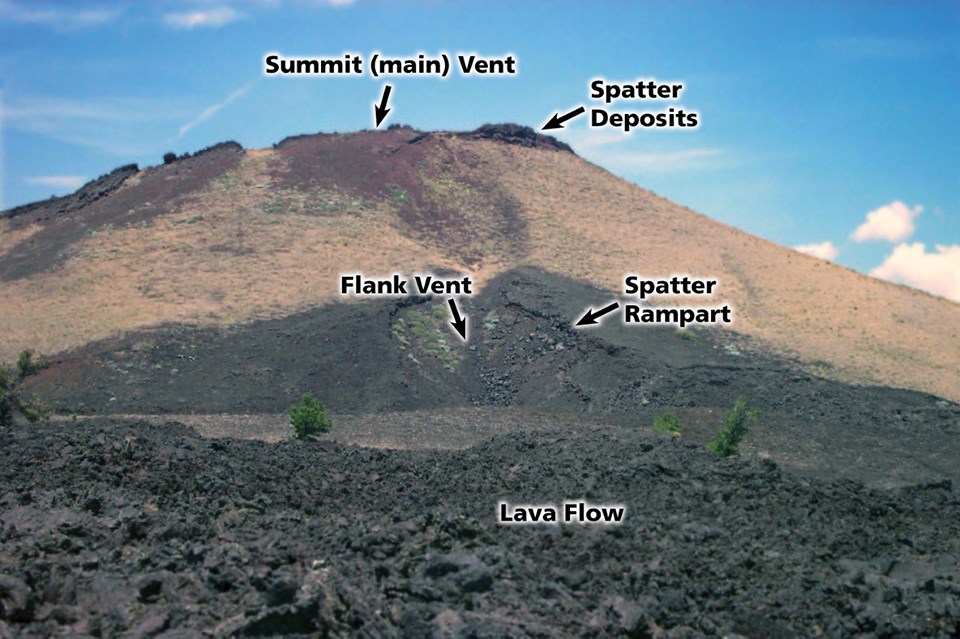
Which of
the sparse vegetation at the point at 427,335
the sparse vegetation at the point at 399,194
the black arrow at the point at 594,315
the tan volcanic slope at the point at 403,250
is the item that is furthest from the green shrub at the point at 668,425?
the sparse vegetation at the point at 399,194

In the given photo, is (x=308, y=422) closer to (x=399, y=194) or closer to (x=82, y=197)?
(x=399, y=194)

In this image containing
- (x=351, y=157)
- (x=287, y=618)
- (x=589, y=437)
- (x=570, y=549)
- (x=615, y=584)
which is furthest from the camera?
(x=351, y=157)

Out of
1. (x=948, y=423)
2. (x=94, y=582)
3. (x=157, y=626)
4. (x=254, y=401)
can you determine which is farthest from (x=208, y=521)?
(x=948, y=423)

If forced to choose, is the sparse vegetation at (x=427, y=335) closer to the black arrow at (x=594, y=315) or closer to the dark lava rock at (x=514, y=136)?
the black arrow at (x=594, y=315)

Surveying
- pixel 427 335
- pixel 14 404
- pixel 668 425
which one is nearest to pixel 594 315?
pixel 427 335

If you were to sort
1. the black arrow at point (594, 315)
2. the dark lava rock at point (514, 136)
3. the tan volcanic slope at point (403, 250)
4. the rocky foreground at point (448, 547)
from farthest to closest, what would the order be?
the dark lava rock at point (514, 136) < the tan volcanic slope at point (403, 250) < the black arrow at point (594, 315) < the rocky foreground at point (448, 547)

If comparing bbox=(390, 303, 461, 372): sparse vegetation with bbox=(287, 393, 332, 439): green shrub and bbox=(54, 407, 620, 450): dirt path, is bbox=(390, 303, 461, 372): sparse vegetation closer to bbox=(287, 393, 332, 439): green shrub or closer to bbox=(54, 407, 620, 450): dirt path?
bbox=(54, 407, 620, 450): dirt path

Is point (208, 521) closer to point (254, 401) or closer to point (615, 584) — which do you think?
point (615, 584)
